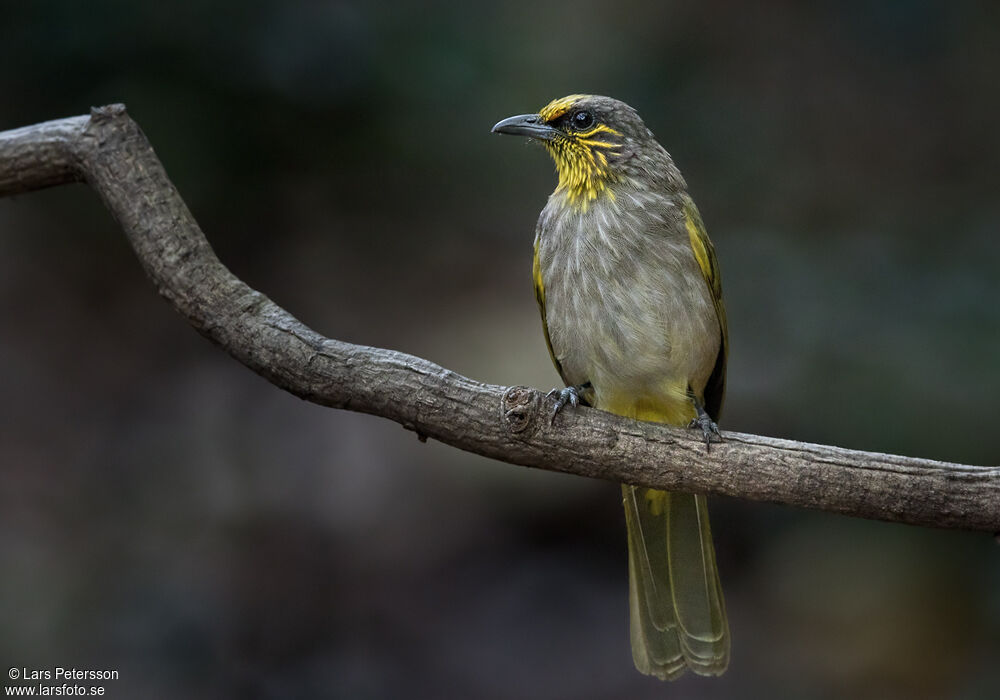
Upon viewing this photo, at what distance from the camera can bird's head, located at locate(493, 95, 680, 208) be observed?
3.41 m

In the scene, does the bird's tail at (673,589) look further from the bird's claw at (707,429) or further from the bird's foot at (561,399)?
the bird's foot at (561,399)

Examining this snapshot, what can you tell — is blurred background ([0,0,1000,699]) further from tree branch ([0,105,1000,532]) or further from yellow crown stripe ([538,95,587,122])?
tree branch ([0,105,1000,532])

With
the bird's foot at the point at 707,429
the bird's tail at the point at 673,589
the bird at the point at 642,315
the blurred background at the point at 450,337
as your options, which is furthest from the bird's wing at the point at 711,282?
the blurred background at the point at 450,337

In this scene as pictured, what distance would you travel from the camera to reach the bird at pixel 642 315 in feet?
10.6

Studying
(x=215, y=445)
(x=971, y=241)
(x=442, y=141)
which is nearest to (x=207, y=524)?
(x=215, y=445)

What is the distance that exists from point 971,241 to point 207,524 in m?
3.92

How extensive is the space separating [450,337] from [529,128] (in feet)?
7.96

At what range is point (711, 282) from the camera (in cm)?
343

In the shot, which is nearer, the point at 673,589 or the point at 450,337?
the point at 673,589

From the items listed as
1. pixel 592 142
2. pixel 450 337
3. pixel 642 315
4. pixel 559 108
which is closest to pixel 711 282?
pixel 642 315

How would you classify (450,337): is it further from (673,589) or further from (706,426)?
(706,426)

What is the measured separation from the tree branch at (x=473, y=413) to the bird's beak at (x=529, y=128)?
981 mm

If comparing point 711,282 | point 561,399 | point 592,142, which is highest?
point 592,142

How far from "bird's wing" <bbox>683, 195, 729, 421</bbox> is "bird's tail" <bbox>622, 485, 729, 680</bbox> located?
0.37 meters
